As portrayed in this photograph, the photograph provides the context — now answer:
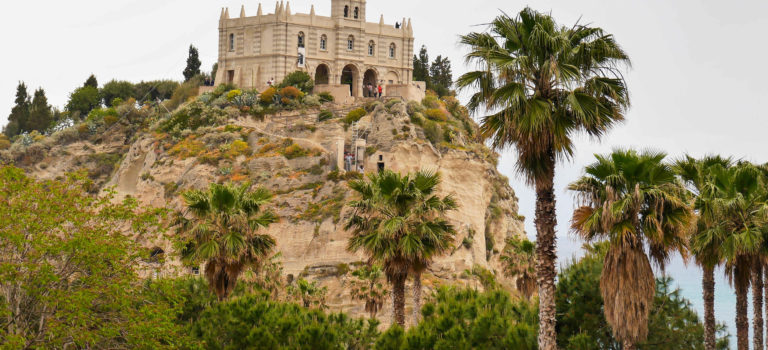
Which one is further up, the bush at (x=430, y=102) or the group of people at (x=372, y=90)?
the group of people at (x=372, y=90)

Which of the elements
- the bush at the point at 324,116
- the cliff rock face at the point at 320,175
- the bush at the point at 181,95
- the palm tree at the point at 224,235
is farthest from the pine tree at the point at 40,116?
the palm tree at the point at 224,235

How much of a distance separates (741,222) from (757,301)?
10.8ft

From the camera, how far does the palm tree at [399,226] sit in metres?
41.4

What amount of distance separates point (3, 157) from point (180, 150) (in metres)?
30.5

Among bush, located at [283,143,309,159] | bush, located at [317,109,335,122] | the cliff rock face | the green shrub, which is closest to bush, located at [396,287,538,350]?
the cliff rock face

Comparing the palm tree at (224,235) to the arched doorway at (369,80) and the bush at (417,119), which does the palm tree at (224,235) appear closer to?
the bush at (417,119)

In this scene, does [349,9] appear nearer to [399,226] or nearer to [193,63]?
[193,63]

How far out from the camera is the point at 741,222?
114 ft

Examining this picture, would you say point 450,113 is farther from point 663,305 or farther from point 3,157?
point 663,305

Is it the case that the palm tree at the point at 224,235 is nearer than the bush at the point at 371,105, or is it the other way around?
the palm tree at the point at 224,235

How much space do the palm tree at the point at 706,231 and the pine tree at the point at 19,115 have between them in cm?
11358

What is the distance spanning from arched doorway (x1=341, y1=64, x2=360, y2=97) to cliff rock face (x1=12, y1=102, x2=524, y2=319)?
11.4m

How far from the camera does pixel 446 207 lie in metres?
44.2

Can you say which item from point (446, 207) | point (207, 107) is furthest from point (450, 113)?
point (446, 207)
